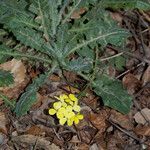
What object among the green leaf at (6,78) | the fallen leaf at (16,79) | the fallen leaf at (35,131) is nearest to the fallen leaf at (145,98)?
the fallen leaf at (35,131)

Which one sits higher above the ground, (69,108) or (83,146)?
(69,108)

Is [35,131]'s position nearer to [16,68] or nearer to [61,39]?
[16,68]

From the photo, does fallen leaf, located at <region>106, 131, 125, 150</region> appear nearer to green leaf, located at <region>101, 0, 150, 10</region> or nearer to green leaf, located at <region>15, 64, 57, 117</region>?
green leaf, located at <region>15, 64, 57, 117</region>

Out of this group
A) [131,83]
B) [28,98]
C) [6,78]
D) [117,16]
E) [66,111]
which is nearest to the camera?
[66,111]

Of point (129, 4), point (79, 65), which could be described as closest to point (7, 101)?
point (79, 65)

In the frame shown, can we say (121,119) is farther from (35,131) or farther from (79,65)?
(35,131)

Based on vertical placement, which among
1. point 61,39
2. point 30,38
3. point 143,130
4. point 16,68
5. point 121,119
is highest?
point 30,38

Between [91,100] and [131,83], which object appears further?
[131,83]

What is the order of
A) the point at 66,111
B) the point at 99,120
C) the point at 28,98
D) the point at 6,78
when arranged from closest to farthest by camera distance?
1. the point at 66,111
2. the point at 28,98
3. the point at 6,78
4. the point at 99,120
